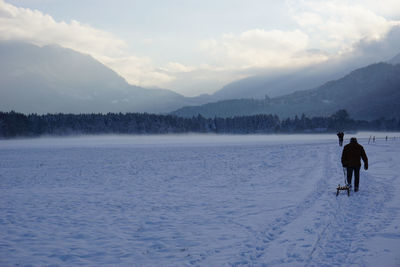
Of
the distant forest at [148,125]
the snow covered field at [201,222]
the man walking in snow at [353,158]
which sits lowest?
the snow covered field at [201,222]

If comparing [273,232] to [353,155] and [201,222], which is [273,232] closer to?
[201,222]

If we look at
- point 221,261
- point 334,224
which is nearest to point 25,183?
point 221,261

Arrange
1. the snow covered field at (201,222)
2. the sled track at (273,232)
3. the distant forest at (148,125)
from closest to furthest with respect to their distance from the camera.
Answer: the sled track at (273,232) → the snow covered field at (201,222) → the distant forest at (148,125)

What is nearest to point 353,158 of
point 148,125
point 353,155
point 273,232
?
point 353,155

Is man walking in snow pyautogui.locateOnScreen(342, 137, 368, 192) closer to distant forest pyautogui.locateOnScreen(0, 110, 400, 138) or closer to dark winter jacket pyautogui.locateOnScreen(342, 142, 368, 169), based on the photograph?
dark winter jacket pyautogui.locateOnScreen(342, 142, 368, 169)

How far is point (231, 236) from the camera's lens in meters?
9.26

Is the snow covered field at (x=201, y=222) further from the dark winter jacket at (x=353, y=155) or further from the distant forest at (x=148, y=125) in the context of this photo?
the distant forest at (x=148, y=125)

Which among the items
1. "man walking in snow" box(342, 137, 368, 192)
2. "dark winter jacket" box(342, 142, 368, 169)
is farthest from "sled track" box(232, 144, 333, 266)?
"dark winter jacket" box(342, 142, 368, 169)

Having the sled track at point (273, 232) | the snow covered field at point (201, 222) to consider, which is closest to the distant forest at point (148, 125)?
the snow covered field at point (201, 222)

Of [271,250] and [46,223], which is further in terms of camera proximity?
[46,223]

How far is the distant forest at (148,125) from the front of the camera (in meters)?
131

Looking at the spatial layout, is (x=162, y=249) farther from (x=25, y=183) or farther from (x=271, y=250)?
(x=25, y=183)

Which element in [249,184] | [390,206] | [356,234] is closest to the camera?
[356,234]

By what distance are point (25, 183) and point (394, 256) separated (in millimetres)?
19046
